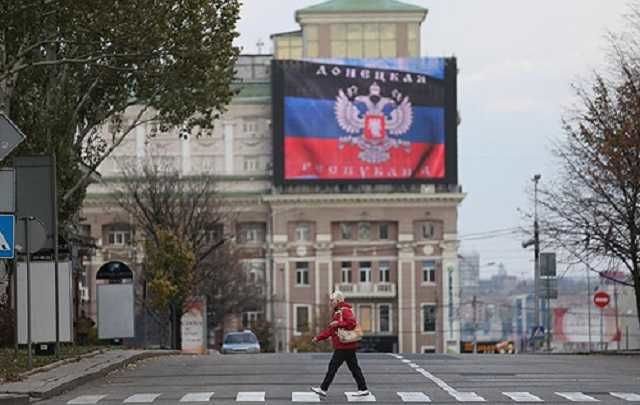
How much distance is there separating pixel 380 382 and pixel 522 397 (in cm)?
355

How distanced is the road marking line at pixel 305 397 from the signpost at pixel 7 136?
5.12 m

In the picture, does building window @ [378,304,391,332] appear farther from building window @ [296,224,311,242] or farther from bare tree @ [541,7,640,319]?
bare tree @ [541,7,640,319]

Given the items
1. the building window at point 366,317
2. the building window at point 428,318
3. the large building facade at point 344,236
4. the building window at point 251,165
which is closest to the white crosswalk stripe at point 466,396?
the large building facade at point 344,236

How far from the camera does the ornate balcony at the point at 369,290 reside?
12675 cm

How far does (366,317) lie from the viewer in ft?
418

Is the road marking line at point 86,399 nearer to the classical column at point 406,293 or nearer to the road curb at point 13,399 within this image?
the road curb at point 13,399

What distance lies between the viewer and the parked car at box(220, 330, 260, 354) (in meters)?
54.6

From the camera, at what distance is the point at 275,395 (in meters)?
20.8

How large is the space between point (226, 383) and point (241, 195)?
105 metres

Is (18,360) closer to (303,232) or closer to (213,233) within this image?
(213,233)

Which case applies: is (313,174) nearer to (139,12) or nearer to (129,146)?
(129,146)

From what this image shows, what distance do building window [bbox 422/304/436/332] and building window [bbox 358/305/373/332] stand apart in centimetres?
439

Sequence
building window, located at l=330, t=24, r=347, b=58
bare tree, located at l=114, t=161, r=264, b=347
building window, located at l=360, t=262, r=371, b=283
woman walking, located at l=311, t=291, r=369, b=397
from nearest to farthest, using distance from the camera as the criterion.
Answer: woman walking, located at l=311, t=291, r=369, b=397, bare tree, located at l=114, t=161, r=264, b=347, building window, located at l=360, t=262, r=371, b=283, building window, located at l=330, t=24, r=347, b=58

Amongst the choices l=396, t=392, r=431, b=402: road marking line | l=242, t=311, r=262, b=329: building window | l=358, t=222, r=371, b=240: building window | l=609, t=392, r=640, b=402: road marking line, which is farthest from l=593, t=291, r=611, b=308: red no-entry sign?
l=358, t=222, r=371, b=240: building window
